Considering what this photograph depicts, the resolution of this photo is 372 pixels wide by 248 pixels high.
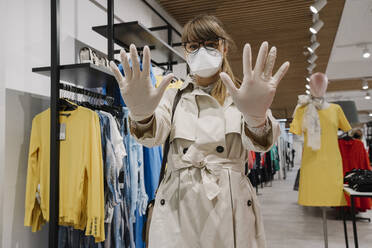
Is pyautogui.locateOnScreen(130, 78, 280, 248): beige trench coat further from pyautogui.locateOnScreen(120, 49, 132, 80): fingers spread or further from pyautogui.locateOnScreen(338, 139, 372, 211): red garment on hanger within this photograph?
pyautogui.locateOnScreen(338, 139, 372, 211): red garment on hanger

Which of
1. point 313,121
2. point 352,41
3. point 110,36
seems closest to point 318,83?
point 313,121

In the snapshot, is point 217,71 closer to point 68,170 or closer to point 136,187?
point 68,170

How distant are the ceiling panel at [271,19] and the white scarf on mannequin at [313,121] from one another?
1.25 metres

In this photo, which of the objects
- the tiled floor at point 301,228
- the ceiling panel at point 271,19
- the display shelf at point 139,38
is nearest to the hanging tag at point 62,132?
the display shelf at point 139,38

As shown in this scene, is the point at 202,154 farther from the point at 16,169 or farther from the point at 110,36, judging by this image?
the point at 110,36

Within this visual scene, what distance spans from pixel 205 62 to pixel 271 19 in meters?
4.10

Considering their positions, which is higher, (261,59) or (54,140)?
(261,59)

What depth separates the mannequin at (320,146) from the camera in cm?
362

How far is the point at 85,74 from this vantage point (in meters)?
2.33

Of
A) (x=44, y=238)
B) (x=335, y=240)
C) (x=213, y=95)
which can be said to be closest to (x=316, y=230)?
(x=335, y=240)

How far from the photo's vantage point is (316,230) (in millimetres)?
4469

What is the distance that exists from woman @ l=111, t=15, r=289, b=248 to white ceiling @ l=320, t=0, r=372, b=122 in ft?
16.6

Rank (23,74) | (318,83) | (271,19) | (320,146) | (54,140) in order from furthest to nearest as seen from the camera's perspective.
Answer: (271,19), (320,146), (318,83), (23,74), (54,140)

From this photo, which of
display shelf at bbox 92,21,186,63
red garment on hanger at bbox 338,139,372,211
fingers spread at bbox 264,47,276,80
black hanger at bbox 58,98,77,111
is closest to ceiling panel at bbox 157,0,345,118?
display shelf at bbox 92,21,186,63
